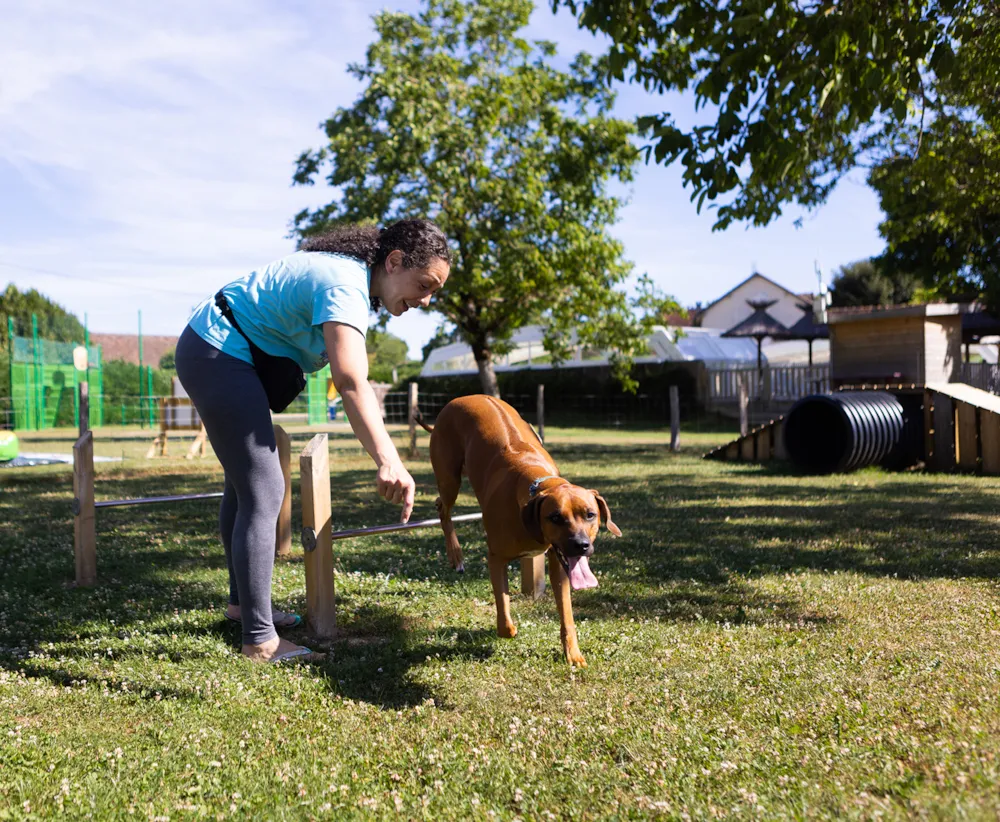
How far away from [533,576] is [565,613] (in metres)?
1.15

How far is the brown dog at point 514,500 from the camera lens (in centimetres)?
341

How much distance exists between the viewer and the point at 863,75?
6.50 metres

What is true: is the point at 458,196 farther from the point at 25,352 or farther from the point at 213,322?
the point at 25,352

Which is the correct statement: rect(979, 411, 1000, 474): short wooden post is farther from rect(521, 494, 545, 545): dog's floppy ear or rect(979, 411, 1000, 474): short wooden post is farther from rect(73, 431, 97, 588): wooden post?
rect(73, 431, 97, 588): wooden post

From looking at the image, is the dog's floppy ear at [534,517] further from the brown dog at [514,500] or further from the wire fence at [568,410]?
the wire fence at [568,410]

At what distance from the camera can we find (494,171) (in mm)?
17844

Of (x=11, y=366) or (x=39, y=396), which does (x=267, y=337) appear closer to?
(x=11, y=366)

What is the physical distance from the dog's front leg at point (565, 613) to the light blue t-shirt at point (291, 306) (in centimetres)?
138

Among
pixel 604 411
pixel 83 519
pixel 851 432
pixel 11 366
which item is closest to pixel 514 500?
pixel 83 519

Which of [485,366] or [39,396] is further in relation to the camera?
[39,396]

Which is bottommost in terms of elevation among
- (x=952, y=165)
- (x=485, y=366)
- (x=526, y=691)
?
(x=526, y=691)

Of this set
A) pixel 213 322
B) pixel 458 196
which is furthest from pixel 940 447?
pixel 213 322

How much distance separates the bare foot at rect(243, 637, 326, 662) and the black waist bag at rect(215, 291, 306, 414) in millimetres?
1067

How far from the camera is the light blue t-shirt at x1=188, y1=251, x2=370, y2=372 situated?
333cm
